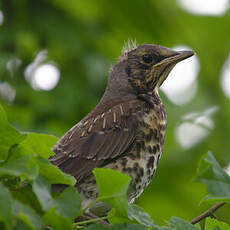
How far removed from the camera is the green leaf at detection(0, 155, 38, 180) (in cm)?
161

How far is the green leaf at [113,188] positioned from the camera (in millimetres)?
1733

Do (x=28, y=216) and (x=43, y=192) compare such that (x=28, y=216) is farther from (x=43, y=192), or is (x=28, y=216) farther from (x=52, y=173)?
(x=52, y=173)

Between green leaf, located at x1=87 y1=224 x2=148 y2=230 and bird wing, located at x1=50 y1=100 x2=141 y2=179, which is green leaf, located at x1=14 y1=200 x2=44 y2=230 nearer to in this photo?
green leaf, located at x1=87 y1=224 x2=148 y2=230

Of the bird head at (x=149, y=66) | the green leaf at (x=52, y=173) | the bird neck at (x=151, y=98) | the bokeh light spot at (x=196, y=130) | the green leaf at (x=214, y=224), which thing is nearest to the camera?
the green leaf at (x=52, y=173)

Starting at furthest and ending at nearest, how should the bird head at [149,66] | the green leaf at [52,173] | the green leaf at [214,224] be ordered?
the bird head at [149,66] < the green leaf at [214,224] < the green leaf at [52,173]

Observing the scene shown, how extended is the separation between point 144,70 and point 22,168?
7.66ft

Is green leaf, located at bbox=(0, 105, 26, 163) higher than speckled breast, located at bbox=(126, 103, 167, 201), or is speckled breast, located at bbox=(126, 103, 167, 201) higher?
green leaf, located at bbox=(0, 105, 26, 163)

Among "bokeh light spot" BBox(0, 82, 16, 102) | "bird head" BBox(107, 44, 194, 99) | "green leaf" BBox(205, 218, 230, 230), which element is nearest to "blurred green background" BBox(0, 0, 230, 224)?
"bokeh light spot" BBox(0, 82, 16, 102)

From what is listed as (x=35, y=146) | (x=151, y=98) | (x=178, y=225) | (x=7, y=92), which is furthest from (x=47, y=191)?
(x=7, y=92)

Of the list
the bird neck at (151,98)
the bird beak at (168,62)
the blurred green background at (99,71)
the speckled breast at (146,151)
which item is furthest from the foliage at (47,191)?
the blurred green background at (99,71)

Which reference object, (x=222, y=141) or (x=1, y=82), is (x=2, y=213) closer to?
A: (x=1, y=82)

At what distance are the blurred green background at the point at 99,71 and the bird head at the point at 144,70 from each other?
74 centimetres

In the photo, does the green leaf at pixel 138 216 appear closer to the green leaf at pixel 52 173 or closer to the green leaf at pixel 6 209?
the green leaf at pixel 52 173

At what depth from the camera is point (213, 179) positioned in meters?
1.84
